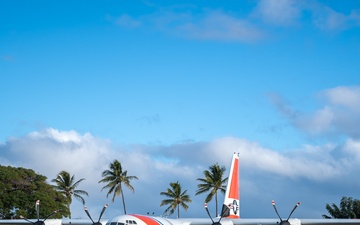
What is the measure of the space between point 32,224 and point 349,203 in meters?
69.4

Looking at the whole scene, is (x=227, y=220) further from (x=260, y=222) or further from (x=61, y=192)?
(x=61, y=192)

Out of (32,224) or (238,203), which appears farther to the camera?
(238,203)

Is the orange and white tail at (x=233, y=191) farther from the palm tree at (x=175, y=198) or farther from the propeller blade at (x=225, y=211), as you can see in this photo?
the palm tree at (x=175, y=198)

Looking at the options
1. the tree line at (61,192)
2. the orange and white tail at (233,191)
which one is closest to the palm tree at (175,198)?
the tree line at (61,192)

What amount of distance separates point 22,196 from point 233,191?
41.1m

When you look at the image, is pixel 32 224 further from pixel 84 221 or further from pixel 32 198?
pixel 32 198

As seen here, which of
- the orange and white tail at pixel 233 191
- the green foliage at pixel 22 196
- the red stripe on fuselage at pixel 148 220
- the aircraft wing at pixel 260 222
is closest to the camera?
the red stripe on fuselage at pixel 148 220

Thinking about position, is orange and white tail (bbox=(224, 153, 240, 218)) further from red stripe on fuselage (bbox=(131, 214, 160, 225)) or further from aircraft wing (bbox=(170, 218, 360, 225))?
red stripe on fuselage (bbox=(131, 214, 160, 225))

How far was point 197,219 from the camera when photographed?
52094mm

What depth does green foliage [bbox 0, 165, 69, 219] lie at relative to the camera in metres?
86.9

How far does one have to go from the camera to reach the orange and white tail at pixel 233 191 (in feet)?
185

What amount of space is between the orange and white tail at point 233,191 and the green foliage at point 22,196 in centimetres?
3658

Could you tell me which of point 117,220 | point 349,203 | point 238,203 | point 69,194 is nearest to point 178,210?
point 69,194

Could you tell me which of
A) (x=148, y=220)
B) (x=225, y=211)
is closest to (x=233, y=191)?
(x=225, y=211)
